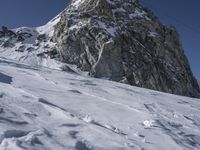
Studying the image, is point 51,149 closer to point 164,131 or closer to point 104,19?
point 164,131

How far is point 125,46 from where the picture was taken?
53469 millimetres

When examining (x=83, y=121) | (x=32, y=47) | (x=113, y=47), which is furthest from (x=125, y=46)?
(x=83, y=121)

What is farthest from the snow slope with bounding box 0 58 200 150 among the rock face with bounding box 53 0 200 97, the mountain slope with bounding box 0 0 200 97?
the mountain slope with bounding box 0 0 200 97

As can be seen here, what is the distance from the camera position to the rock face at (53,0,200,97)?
164 feet

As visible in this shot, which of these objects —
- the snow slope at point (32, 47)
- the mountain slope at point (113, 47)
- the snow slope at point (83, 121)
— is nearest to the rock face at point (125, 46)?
the mountain slope at point (113, 47)

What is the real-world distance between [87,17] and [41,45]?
984cm

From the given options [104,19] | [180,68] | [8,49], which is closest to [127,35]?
[104,19]

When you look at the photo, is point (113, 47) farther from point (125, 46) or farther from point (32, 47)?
point (32, 47)

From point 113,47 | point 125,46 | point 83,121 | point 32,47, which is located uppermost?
point 125,46

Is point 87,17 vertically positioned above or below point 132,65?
above

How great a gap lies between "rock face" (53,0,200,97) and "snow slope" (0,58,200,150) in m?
39.7

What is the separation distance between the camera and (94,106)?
663 centimetres

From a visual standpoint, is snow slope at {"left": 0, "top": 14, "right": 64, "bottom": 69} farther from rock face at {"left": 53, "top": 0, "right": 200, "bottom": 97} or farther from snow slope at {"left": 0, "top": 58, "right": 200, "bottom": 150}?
snow slope at {"left": 0, "top": 58, "right": 200, "bottom": 150}

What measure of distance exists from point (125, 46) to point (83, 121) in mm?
48568
